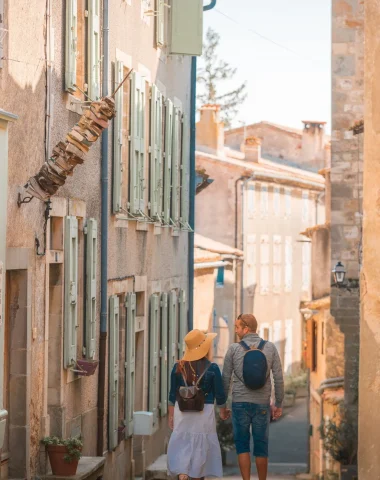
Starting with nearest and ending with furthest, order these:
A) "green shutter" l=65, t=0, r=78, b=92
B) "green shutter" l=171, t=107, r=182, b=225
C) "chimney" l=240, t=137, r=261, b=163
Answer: "green shutter" l=65, t=0, r=78, b=92
"green shutter" l=171, t=107, r=182, b=225
"chimney" l=240, t=137, r=261, b=163

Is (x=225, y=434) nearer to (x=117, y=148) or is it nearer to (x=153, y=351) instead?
(x=153, y=351)

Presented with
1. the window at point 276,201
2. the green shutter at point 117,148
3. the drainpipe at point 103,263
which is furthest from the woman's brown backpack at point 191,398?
the window at point 276,201

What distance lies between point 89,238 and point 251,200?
30698mm

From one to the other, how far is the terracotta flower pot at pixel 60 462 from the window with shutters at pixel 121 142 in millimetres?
4144

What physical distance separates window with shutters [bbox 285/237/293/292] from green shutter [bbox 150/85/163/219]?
99.7ft

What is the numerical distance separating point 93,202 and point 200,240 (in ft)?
71.9

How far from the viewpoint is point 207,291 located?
31812 mm

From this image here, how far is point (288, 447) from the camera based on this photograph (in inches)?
1422

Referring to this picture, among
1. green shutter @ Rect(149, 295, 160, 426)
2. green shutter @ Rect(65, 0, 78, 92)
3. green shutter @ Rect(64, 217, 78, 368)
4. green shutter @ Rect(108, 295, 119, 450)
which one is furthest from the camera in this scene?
green shutter @ Rect(149, 295, 160, 426)

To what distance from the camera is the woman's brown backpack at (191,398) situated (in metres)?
11.1

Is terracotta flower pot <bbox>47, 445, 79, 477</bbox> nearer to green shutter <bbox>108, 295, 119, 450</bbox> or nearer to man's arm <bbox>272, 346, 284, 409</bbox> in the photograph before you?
man's arm <bbox>272, 346, 284, 409</bbox>

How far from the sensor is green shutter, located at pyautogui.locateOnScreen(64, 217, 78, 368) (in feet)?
42.8

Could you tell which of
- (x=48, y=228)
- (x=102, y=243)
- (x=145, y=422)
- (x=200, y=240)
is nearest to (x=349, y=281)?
(x=145, y=422)

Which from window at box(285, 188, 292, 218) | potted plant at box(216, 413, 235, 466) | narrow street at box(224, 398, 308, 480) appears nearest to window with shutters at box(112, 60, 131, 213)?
narrow street at box(224, 398, 308, 480)
